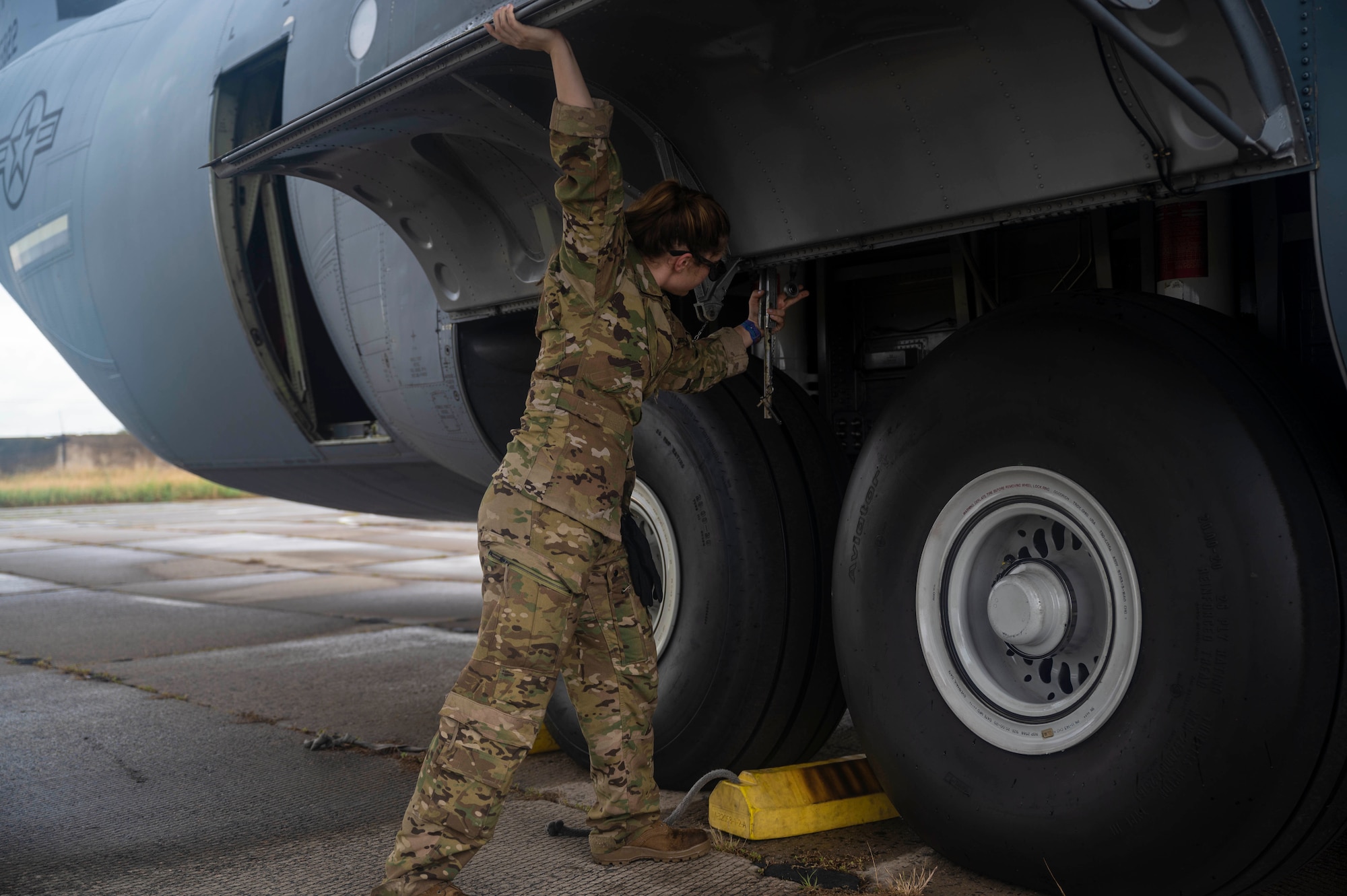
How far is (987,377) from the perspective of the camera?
2428mm

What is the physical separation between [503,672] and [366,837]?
0.83 metres

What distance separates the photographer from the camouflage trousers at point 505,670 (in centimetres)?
232

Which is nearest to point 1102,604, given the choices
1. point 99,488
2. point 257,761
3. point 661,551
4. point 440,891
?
point 661,551

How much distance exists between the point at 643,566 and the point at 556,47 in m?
1.63

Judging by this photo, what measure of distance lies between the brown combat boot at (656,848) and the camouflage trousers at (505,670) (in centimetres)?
12

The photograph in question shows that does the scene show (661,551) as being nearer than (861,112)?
No

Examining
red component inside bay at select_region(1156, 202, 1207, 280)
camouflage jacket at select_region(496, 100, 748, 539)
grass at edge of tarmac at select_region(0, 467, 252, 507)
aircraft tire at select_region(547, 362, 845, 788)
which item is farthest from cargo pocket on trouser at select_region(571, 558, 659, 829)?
grass at edge of tarmac at select_region(0, 467, 252, 507)

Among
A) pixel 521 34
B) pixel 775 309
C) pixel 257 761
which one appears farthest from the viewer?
pixel 257 761

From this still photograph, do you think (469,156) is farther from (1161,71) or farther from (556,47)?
(1161,71)

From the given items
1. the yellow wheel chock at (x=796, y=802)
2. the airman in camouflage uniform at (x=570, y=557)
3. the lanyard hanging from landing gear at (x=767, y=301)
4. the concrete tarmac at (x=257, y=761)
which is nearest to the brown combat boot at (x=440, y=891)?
the airman in camouflage uniform at (x=570, y=557)

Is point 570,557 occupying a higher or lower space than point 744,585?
higher

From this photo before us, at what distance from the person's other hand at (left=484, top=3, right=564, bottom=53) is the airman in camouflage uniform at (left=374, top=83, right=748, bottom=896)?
0.42 feet

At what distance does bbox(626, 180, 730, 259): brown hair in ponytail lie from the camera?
2.49 m

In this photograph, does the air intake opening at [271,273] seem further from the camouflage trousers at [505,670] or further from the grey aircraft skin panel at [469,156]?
the camouflage trousers at [505,670]
